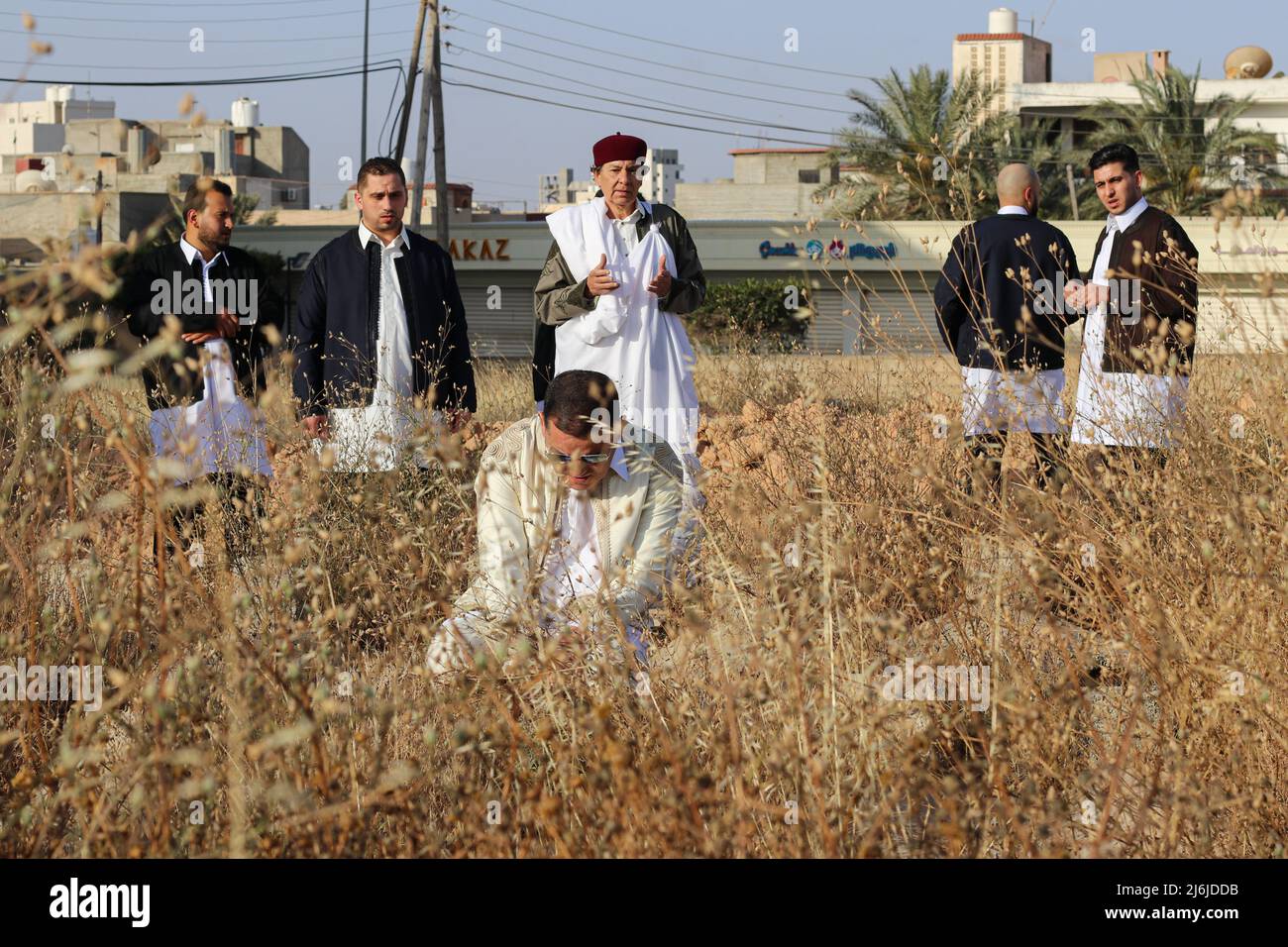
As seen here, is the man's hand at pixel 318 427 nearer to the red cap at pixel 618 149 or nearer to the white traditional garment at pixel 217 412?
the white traditional garment at pixel 217 412

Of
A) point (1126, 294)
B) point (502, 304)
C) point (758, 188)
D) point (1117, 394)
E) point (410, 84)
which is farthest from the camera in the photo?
point (758, 188)

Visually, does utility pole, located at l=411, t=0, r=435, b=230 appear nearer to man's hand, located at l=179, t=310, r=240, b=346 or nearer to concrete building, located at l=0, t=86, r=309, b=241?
concrete building, located at l=0, t=86, r=309, b=241

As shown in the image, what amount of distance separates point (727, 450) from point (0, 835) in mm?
4564

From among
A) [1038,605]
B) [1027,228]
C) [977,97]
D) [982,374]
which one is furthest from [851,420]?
[977,97]

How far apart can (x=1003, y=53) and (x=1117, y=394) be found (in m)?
58.2

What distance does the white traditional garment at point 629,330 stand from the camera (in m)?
5.43

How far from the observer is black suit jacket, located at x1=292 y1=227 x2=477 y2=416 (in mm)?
5270

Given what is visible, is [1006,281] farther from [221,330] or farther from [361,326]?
[221,330]

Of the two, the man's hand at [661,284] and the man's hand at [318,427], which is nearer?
the man's hand at [318,427]

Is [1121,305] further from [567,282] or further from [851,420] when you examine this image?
[567,282]

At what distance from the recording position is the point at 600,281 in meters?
5.19

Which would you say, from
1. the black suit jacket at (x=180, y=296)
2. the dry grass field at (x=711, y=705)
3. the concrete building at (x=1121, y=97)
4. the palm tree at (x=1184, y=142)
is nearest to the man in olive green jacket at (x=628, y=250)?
the black suit jacket at (x=180, y=296)

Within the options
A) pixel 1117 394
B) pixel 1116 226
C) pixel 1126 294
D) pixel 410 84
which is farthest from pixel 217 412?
pixel 410 84
